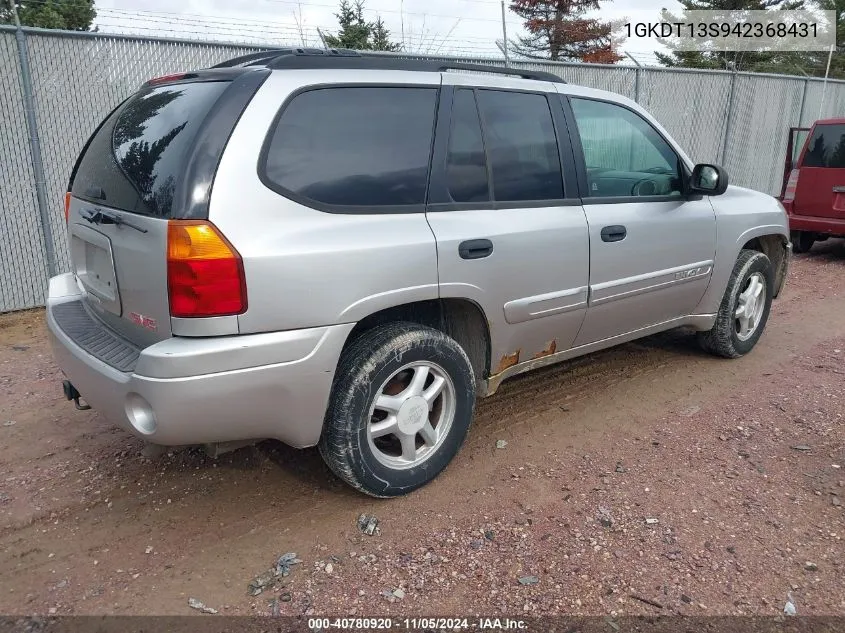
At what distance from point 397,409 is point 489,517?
0.62 m

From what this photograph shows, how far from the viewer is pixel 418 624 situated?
2.29 metres

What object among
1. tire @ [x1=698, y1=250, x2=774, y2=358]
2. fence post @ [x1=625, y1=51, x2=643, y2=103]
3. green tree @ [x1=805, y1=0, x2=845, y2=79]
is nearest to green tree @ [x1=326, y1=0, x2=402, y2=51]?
fence post @ [x1=625, y1=51, x2=643, y2=103]

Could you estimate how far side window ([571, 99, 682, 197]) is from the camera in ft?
12.1

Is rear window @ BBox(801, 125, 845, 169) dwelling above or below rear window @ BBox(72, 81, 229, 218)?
below

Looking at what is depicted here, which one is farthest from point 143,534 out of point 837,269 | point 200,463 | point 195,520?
point 837,269

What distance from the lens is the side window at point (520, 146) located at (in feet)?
10.5

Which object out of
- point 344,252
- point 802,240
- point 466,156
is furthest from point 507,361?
point 802,240

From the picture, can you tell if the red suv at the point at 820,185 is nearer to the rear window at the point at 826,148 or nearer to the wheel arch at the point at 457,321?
the rear window at the point at 826,148

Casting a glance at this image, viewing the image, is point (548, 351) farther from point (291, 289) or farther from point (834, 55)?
point (834, 55)

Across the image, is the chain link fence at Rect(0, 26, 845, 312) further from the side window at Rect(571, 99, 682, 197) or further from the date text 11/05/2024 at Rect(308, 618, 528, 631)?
the date text 11/05/2024 at Rect(308, 618, 528, 631)

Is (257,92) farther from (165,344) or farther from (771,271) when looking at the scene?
(771,271)

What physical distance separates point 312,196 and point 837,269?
26.0 feet

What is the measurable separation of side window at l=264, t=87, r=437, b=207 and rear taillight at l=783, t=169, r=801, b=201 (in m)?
7.55

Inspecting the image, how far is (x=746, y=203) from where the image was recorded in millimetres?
4547
